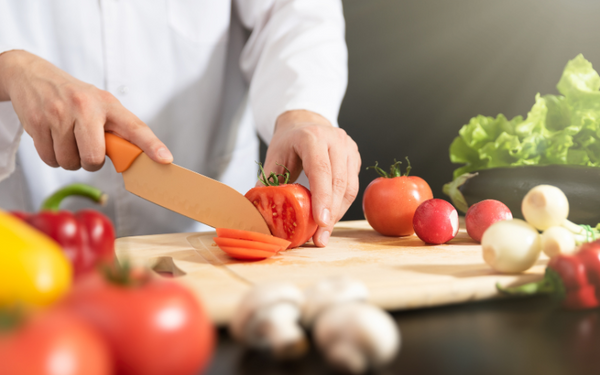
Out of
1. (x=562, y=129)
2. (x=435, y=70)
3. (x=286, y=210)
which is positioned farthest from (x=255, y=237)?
(x=435, y=70)

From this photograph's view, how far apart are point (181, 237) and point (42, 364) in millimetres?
1123

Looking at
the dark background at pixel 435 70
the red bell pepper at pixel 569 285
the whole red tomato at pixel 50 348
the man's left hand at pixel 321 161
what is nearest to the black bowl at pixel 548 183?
the man's left hand at pixel 321 161

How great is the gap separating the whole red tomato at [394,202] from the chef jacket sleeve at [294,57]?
1.23ft

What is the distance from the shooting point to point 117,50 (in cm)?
169

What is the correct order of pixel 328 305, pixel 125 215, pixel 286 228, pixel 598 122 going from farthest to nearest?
1. pixel 125 215
2. pixel 598 122
3. pixel 286 228
4. pixel 328 305

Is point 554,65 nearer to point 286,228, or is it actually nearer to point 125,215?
point 286,228

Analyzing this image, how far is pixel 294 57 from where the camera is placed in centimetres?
178

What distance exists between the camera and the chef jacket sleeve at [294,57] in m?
1.72

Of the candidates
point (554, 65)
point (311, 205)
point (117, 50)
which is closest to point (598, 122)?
point (554, 65)

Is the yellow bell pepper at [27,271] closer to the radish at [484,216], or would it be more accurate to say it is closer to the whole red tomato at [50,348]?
the whole red tomato at [50,348]

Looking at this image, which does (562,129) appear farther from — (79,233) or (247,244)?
(79,233)

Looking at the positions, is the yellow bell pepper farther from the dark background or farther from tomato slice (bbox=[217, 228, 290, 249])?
the dark background

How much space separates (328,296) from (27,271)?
0.33m

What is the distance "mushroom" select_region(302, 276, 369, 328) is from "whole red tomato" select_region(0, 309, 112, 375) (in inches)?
10.2
